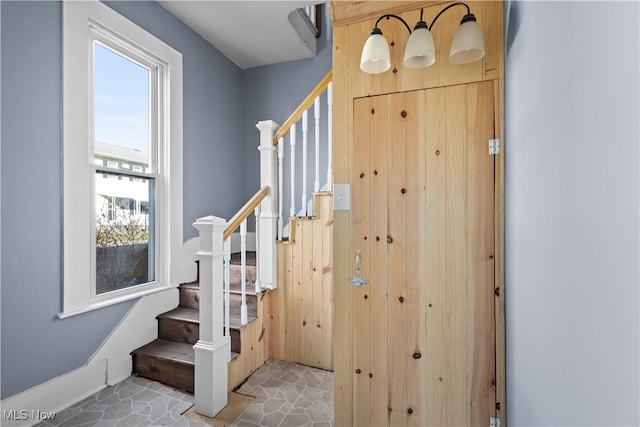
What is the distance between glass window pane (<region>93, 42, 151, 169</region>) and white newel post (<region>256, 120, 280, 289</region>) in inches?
41.8

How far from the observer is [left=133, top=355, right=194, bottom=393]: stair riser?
228cm

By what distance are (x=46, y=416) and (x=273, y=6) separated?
3529 millimetres

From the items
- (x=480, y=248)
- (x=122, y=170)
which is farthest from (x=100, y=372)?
(x=480, y=248)

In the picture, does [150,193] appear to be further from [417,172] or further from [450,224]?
[450,224]

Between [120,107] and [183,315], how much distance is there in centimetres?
183

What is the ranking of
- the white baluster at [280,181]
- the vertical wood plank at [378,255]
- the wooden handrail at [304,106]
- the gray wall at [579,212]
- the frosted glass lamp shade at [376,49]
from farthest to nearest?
the white baluster at [280,181], the wooden handrail at [304,106], the vertical wood plank at [378,255], the frosted glass lamp shade at [376,49], the gray wall at [579,212]

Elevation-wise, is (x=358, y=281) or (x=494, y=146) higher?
(x=494, y=146)

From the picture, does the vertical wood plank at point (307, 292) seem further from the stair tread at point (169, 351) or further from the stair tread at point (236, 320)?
the stair tread at point (169, 351)

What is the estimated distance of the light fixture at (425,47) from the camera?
1.36 m

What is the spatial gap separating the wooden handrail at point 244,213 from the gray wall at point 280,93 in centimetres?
100

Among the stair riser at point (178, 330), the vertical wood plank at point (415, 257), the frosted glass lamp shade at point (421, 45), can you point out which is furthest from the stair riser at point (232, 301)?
the frosted glass lamp shade at point (421, 45)

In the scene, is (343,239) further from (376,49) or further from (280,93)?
(280,93)

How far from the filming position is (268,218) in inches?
107

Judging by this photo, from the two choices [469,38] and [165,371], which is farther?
[165,371]
